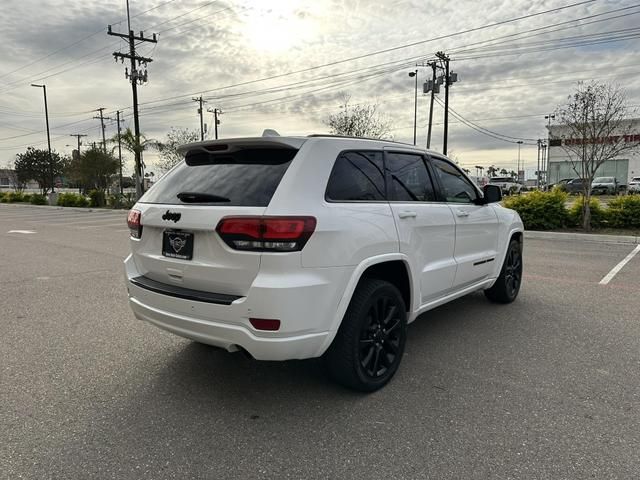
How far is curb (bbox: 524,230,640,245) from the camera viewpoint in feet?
37.3

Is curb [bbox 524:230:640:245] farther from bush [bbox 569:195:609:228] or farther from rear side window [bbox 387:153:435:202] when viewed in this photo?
rear side window [bbox 387:153:435:202]

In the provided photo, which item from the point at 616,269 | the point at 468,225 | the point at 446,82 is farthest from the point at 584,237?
the point at 446,82

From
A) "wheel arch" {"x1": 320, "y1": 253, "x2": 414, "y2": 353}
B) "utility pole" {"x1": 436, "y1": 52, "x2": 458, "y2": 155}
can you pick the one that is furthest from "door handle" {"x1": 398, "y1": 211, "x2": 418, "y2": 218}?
"utility pole" {"x1": 436, "y1": 52, "x2": 458, "y2": 155}

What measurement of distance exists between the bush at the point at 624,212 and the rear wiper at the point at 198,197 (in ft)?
44.4

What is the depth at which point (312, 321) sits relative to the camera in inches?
110

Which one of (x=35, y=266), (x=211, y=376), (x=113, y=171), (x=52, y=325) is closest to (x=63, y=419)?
(x=211, y=376)

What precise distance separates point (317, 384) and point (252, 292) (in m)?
1.11

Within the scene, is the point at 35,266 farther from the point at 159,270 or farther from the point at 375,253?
the point at 375,253

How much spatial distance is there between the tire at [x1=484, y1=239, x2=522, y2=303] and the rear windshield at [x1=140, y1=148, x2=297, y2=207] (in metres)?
3.48

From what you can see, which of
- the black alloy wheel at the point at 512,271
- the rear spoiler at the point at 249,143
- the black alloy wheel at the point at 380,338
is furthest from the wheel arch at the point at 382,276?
the black alloy wheel at the point at 512,271

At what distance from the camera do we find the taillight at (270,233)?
2.71 m

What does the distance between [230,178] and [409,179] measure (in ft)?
5.10

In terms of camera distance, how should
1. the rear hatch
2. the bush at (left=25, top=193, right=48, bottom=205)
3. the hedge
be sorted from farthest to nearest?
the bush at (left=25, top=193, right=48, bottom=205)
the hedge
the rear hatch

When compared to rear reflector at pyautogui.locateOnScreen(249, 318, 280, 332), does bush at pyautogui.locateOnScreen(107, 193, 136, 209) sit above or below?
above
